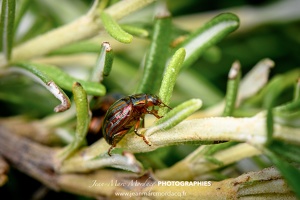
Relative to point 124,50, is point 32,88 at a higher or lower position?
lower

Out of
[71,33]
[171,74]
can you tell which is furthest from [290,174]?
[71,33]

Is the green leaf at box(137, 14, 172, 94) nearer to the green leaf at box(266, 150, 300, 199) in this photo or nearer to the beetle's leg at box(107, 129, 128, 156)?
the beetle's leg at box(107, 129, 128, 156)

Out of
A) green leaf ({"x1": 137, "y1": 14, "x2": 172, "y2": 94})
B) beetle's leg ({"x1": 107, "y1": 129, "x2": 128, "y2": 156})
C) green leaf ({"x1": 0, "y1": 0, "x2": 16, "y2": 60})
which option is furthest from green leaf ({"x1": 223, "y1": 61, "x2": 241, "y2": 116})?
green leaf ({"x1": 0, "y1": 0, "x2": 16, "y2": 60})

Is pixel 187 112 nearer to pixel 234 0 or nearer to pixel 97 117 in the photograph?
pixel 97 117

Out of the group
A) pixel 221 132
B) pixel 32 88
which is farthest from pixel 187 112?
pixel 32 88

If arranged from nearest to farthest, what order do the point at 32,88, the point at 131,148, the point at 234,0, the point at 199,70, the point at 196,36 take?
the point at 131,148 → the point at 196,36 → the point at 32,88 → the point at 199,70 → the point at 234,0

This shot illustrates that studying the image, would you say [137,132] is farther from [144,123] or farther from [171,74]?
[144,123]
